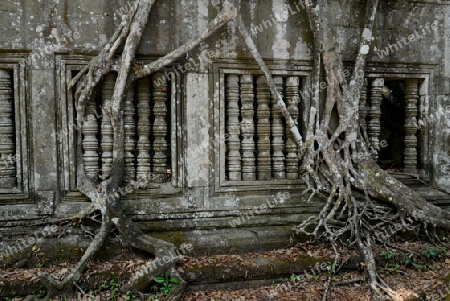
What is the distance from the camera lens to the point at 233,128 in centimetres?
471

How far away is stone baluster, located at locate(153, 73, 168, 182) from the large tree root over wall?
0.23 metres

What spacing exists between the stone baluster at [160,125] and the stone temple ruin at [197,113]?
15mm

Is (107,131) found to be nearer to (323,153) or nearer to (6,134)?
(6,134)

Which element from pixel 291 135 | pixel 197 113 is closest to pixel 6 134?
pixel 197 113

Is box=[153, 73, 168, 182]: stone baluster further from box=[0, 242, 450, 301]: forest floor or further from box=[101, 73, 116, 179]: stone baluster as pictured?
box=[0, 242, 450, 301]: forest floor

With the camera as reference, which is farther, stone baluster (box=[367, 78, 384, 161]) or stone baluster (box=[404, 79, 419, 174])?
stone baluster (box=[404, 79, 419, 174])

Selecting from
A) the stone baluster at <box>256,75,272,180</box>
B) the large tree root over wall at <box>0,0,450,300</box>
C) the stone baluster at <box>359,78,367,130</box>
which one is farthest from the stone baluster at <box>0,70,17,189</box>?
the stone baluster at <box>359,78,367,130</box>

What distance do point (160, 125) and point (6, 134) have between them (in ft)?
5.95

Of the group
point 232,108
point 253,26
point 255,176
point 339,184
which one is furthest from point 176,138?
point 339,184

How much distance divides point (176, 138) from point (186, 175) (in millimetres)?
489

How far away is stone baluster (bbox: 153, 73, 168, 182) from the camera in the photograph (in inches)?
178

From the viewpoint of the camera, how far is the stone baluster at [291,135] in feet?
15.9

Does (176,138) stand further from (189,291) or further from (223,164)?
(189,291)

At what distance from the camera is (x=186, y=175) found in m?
4.57
